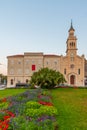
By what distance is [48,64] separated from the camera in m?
81.3

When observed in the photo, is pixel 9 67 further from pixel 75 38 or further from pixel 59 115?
pixel 59 115

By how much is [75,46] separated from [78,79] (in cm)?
1134

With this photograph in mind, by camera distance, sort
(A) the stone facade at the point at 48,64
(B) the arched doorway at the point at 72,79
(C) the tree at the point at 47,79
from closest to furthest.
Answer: (C) the tree at the point at 47,79, (B) the arched doorway at the point at 72,79, (A) the stone facade at the point at 48,64

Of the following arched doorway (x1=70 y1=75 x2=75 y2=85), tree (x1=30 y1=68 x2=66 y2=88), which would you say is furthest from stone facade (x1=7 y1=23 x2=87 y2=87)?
tree (x1=30 y1=68 x2=66 y2=88)

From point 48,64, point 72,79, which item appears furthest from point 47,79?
point 48,64

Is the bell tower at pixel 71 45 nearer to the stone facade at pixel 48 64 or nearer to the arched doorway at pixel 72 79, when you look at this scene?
the stone facade at pixel 48 64

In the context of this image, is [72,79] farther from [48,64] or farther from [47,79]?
[47,79]

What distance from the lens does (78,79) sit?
78.9 meters

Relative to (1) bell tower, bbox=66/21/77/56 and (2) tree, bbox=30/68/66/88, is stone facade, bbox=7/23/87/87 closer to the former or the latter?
(1) bell tower, bbox=66/21/77/56

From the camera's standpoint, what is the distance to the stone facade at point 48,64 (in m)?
79.6

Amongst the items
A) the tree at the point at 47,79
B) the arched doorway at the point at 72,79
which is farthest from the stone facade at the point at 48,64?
the tree at the point at 47,79

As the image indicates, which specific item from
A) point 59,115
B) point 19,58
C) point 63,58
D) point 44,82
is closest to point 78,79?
point 63,58

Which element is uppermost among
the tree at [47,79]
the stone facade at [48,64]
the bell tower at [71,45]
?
the bell tower at [71,45]

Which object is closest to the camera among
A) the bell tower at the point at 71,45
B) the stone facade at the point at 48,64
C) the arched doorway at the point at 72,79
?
the arched doorway at the point at 72,79
